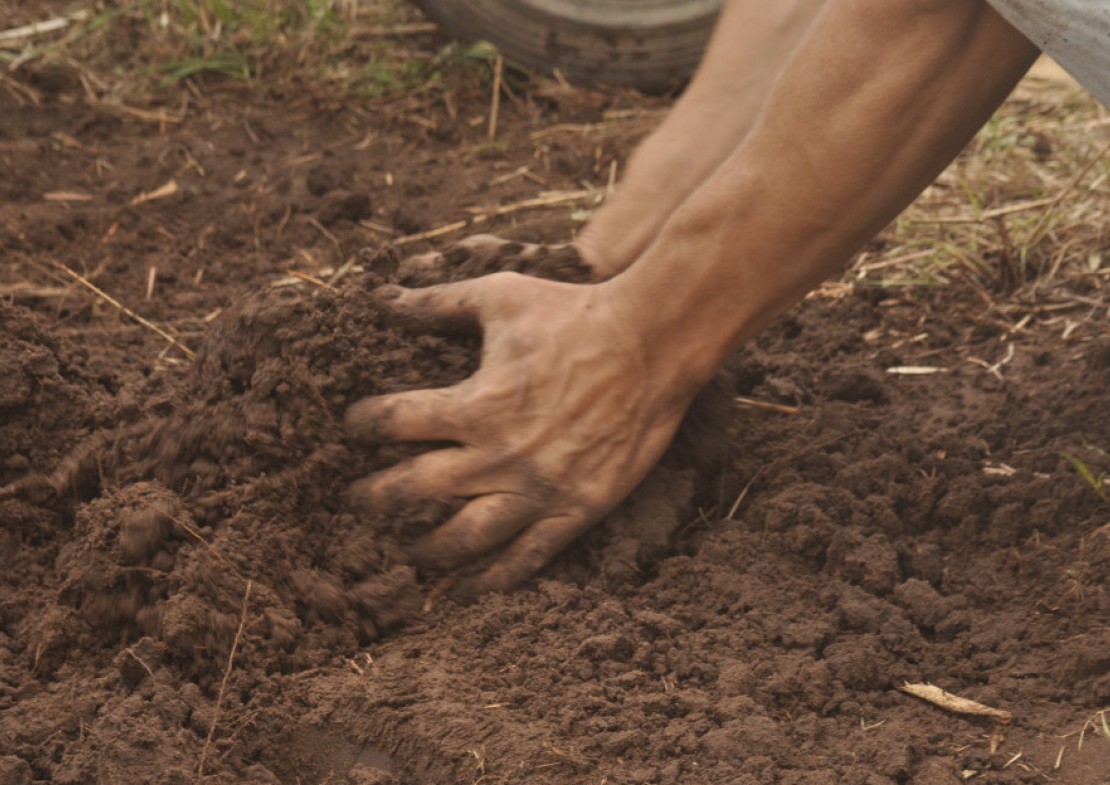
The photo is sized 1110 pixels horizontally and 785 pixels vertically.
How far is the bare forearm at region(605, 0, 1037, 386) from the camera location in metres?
1.61

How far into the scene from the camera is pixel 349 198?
325 centimetres

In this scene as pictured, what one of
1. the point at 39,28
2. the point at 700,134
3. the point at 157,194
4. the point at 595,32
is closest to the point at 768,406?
the point at 700,134

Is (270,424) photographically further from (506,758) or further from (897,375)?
(897,375)

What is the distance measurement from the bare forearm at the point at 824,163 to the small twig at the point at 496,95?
1.98 metres

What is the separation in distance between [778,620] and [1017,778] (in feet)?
1.39

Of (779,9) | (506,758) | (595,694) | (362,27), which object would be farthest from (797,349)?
(362,27)

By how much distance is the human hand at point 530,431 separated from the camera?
1.97m

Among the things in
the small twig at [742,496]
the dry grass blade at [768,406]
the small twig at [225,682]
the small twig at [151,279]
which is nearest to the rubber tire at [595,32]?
the small twig at [151,279]

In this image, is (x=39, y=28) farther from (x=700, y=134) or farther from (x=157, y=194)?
(x=700, y=134)

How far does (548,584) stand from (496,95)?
2333 mm

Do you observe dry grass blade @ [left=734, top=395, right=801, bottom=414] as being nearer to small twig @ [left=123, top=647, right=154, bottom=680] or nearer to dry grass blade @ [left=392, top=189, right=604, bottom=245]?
dry grass blade @ [left=392, top=189, right=604, bottom=245]

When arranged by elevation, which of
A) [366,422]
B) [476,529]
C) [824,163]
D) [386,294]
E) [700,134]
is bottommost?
[476,529]

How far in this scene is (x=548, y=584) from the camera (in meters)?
1.98

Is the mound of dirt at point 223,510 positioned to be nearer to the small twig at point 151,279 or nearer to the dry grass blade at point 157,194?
the small twig at point 151,279
